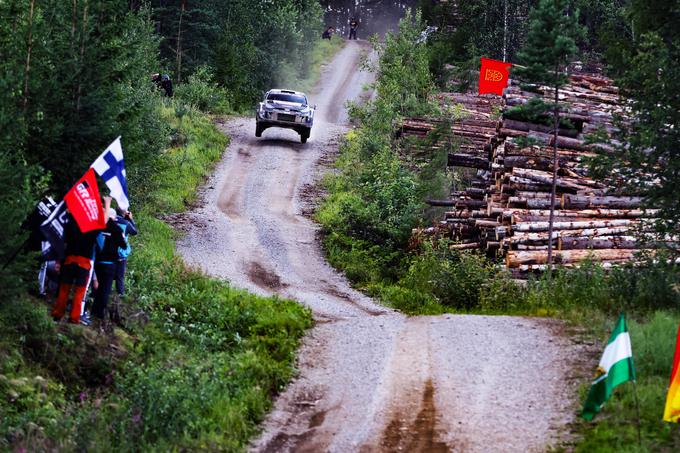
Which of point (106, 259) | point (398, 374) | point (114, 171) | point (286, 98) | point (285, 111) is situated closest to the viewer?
point (114, 171)

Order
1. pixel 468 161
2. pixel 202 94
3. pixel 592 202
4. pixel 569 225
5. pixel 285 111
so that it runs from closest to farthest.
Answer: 1. pixel 569 225
2. pixel 592 202
3. pixel 468 161
4. pixel 285 111
5. pixel 202 94

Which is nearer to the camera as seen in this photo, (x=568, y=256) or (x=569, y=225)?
(x=568, y=256)

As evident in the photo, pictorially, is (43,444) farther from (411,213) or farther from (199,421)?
(411,213)

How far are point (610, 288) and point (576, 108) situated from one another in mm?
9368

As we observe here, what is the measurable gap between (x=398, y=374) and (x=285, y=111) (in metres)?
26.1

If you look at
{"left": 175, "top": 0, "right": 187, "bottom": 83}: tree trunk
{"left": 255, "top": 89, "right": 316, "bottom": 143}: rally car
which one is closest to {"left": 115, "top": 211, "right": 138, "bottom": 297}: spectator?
{"left": 255, "top": 89, "right": 316, "bottom": 143}: rally car

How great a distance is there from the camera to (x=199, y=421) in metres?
11.5

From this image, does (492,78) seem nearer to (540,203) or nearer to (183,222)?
(183,222)

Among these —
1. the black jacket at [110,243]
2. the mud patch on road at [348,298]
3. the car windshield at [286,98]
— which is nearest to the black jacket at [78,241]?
the black jacket at [110,243]

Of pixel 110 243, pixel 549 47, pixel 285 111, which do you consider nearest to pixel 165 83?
pixel 285 111

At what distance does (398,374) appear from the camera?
14.1 m

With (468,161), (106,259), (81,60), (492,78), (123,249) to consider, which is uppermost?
(492,78)

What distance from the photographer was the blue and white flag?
13297 millimetres

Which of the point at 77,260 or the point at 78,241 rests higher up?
the point at 78,241
